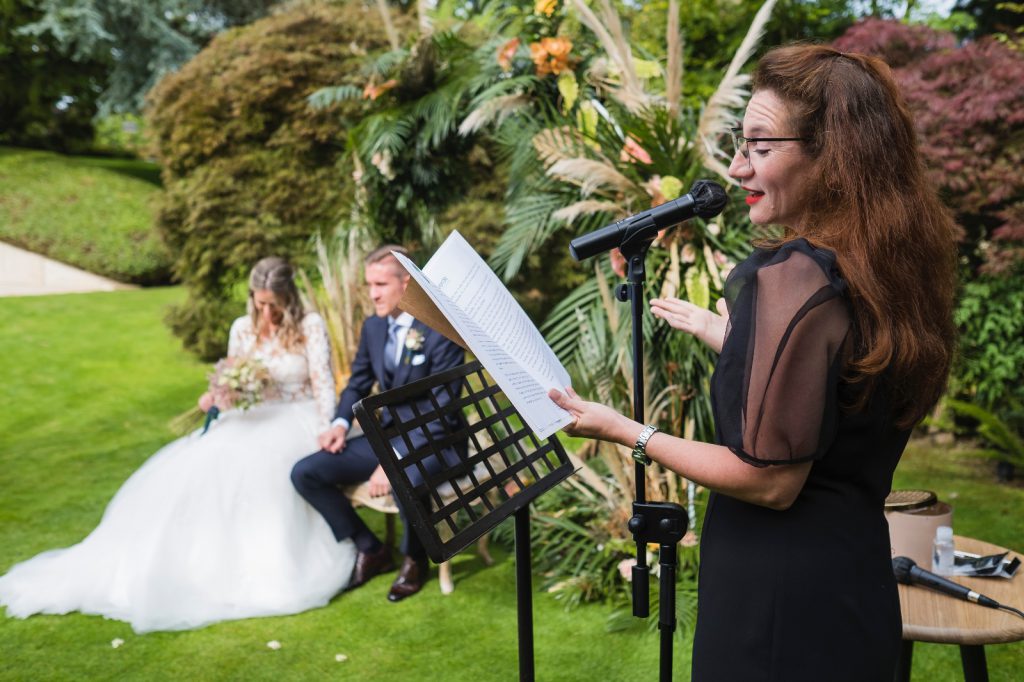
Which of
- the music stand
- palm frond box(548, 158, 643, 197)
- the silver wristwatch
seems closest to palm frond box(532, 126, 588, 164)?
palm frond box(548, 158, 643, 197)

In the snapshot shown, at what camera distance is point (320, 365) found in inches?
176

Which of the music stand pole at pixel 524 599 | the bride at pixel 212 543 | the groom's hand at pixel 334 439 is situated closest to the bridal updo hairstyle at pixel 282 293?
the bride at pixel 212 543

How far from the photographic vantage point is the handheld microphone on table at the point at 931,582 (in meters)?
2.17

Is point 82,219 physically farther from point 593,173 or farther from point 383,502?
point 593,173

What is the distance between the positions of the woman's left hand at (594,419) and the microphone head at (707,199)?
0.47m

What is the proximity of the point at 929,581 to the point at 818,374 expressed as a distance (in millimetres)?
1282

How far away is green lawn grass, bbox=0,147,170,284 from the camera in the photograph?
1177cm

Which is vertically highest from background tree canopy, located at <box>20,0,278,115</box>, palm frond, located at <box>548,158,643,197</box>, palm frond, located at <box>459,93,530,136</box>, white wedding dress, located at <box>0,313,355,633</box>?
background tree canopy, located at <box>20,0,278,115</box>

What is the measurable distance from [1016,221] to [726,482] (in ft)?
14.5

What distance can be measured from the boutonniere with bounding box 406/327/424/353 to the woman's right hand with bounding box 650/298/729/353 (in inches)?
93.1

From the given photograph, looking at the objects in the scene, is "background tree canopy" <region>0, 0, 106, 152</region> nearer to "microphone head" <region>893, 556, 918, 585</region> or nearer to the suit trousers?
the suit trousers

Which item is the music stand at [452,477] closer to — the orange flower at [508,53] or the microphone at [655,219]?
the microphone at [655,219]

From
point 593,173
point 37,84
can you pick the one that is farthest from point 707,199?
point 37,84

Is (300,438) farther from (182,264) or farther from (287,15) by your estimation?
(287,15)
